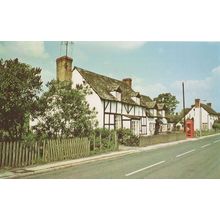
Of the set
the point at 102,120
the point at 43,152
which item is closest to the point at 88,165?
the point at 43,152

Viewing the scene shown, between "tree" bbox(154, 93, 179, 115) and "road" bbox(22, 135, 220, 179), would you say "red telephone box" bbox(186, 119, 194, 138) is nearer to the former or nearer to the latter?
"tree" bbox(154, 93, 179, 115)

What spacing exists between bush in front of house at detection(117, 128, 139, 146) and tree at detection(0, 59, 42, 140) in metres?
10.5

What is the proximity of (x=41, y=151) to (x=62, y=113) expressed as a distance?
222 cm

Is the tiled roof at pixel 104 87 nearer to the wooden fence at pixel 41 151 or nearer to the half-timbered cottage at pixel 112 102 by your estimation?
the half-timbered cottage at pixel 112 102

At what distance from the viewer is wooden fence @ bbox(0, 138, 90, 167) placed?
36.0ft

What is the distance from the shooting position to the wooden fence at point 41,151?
432 inches

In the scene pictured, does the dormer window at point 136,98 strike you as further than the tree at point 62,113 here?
Yes

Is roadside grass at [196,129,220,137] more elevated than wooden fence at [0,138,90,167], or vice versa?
roadside grass at [196,129,220,137]

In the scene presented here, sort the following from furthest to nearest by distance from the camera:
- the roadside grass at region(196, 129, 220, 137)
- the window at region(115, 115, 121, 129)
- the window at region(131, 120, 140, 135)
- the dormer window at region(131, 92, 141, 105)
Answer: the roadside grass at region(196, 129, 220, 137) → the dormer window at region(131, 92, 141, 105) → the window at region(131, 120, 140, 135) → the window at region(115, 115, 121, 129)

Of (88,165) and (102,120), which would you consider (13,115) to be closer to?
(88,165)

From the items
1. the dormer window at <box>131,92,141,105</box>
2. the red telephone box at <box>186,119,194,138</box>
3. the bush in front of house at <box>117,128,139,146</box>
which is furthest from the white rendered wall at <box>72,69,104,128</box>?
the red telephone box at <box>186,119,194,138</box>

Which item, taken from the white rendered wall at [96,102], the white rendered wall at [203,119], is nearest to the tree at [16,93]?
the white rendered wall at [96,102]

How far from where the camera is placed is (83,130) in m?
15.2

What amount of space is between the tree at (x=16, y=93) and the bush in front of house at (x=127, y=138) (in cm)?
1053
